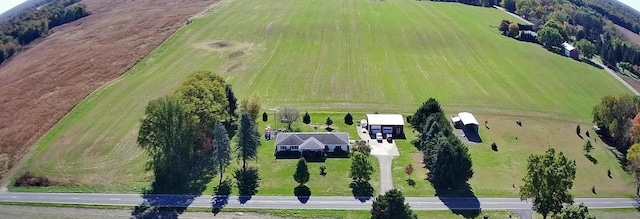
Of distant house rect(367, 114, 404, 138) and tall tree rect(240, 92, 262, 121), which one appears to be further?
distant house rect(367, 114, 404, 138)

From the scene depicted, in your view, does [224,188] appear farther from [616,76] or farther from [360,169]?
[616,76]

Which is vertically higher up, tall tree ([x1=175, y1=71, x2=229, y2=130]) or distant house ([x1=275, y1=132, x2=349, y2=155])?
tall tree ([x1=175, y1=71, x2=229, y2=130])

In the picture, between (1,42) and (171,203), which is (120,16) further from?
(171,203)

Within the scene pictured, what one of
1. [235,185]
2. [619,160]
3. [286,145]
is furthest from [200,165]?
[619,160]

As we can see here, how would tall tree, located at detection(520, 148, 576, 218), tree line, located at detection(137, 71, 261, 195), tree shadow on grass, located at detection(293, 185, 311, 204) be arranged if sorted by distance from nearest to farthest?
tall tree, located at detection(520, 148, 576, 218) < tree shadow on grass, located at detection(293, 185, 311, 204) < tree line, located at detection(137, 71, 261, 195)

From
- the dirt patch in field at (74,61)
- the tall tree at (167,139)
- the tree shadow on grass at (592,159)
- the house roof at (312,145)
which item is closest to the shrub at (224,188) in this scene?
the tall tree at (167,139)

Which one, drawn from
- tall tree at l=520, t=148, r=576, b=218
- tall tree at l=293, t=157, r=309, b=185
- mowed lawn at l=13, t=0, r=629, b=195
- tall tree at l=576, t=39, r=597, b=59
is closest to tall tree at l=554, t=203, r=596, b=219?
tall tree at l=520, t=148, r=576, b=218

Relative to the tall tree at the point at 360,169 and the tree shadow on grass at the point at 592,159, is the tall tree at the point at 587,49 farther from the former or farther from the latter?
the tall tree at the point at 360,169

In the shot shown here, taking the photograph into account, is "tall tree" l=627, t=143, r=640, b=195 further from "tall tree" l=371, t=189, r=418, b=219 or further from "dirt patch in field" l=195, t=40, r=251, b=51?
"dirt patch in field" l=195, t=40, r=251, b=51
